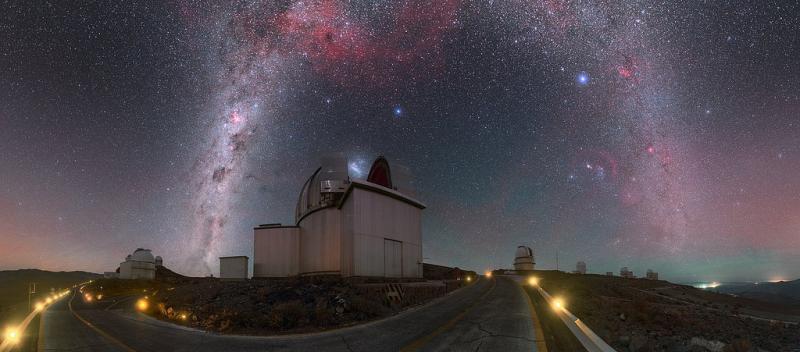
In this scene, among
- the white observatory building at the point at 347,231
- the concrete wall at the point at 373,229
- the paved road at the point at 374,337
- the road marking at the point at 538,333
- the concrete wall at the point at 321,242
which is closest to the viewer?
the road marking at the point at 538,333

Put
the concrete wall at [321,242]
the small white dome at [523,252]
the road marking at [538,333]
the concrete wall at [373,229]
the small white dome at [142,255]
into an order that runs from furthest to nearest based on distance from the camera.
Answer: the small white dome at [523,252] < the small white dome at [142,255] < the concrete wall at [321,242] < the concrete wall at [373,229] < the road marking at [538,333]

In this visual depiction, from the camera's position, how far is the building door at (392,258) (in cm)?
3195

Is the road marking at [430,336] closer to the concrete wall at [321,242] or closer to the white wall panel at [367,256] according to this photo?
the white wall panel at [367,256]

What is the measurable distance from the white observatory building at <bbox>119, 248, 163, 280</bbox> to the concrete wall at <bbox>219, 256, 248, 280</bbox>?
28.1 m

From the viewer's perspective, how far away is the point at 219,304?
64.5 ft

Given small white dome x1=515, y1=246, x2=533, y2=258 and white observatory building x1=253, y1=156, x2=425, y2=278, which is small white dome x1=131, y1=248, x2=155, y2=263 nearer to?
white observatory building x1=253, y1=156, x2=425, y2=278

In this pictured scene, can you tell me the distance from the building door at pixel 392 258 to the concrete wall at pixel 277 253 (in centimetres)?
1060

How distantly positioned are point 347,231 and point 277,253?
12.0 meters

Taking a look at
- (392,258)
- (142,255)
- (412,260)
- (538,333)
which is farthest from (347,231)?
(142,255)

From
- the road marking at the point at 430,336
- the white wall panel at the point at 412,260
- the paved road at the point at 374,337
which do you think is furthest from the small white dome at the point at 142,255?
the road marking at the point at 430,336

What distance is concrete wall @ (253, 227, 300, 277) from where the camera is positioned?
127ft

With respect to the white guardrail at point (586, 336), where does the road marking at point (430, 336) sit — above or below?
below

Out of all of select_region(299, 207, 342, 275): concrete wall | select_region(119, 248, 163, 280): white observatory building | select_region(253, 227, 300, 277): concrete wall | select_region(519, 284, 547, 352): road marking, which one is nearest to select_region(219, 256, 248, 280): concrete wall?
select_region(253, 227, 300, 277): concrete wall

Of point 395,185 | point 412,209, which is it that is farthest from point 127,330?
point 395,185
